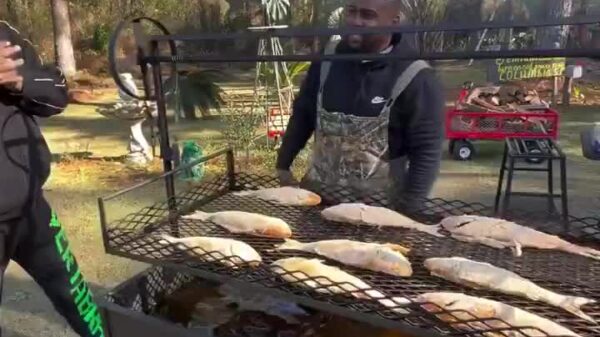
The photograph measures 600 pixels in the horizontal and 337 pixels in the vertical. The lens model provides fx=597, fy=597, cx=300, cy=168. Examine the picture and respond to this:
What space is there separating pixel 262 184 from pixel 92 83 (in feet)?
38.4

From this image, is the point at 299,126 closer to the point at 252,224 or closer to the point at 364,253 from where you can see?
the point at 252,224

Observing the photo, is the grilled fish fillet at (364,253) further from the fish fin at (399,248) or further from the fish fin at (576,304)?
the fish fin at (576,304)

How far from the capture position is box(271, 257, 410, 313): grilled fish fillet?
1.23m

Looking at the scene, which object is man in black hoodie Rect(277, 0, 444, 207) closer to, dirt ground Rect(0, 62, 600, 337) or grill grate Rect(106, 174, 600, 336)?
grill grate Rect(106, 174, 600, 336)

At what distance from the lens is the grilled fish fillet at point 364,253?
1.36 m

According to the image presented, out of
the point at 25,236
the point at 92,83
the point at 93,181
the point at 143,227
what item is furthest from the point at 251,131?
the point at 92,83

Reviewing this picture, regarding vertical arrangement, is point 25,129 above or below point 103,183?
above

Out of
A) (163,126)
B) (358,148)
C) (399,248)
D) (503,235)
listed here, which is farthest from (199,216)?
(503,235)

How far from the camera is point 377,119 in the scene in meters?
2.19

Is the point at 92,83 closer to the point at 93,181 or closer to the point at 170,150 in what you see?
the point at 93,181

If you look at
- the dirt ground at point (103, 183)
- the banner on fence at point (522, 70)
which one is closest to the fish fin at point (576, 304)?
the dirt ground at point (103, 183)

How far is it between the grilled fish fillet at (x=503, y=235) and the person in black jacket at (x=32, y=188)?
5.05 feet

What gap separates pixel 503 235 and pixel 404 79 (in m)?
0.85

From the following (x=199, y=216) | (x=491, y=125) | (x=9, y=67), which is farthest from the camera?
(x=491, y=125)
